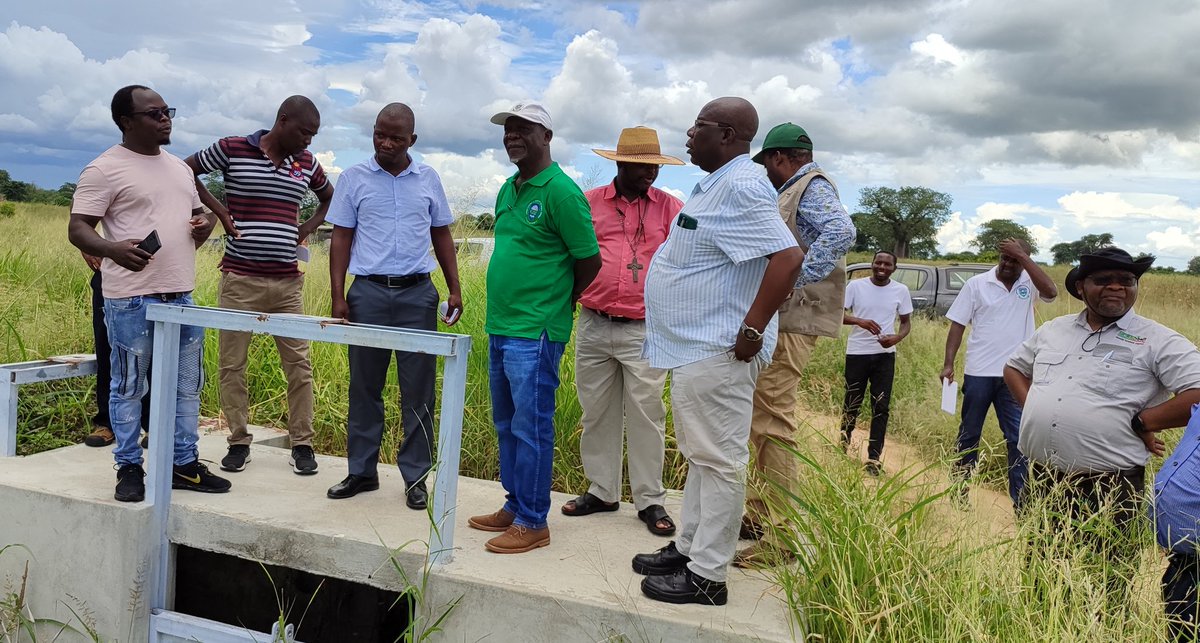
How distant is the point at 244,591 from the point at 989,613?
3484 mm

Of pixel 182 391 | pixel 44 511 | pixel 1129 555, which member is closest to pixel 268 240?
pixel 182 391

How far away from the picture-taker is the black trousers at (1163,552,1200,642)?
3.03 meters

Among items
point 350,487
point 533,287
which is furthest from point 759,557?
point 350,487

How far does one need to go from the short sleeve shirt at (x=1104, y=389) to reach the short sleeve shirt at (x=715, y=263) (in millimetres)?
1284

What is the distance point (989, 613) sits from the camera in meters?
2.99

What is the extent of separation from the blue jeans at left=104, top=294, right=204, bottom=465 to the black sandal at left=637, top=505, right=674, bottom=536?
2197mm

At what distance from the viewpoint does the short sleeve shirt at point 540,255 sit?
3.56 m

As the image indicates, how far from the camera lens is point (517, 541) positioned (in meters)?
3.67

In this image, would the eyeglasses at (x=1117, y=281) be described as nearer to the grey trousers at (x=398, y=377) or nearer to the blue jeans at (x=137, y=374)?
the grey trousers at (x=398, y=377)

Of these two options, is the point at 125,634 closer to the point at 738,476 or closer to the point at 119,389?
the point at 119,389

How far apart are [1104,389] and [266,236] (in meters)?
3.88

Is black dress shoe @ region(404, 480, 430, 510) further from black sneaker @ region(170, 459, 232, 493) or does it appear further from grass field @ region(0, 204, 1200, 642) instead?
grass field @ region(0, 204, 1200, 642)

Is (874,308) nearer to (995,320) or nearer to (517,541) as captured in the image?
(995,320)

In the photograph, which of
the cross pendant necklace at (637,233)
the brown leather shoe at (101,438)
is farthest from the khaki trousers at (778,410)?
the brown leather shoe at (101,438)
